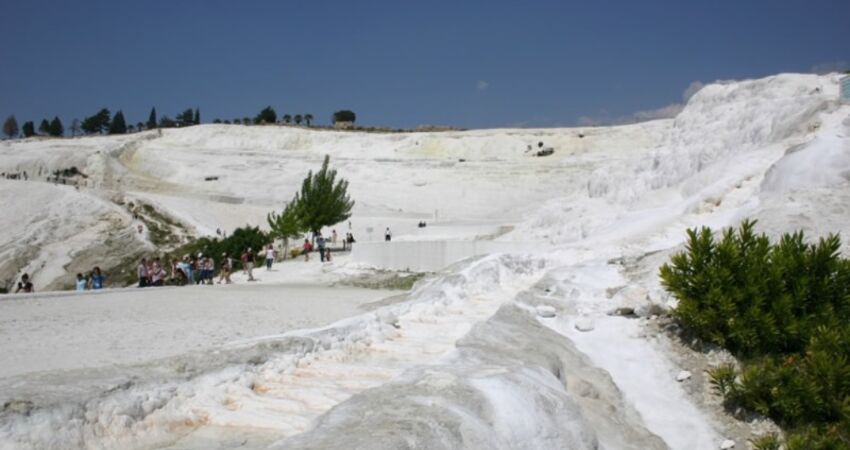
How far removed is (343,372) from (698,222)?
305 inches

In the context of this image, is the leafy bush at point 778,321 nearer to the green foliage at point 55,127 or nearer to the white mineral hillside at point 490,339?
the white mineral hillside at point 490,339

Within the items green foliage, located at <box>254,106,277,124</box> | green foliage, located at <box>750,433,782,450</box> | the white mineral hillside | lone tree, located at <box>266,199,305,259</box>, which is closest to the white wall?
the white mineral hillside

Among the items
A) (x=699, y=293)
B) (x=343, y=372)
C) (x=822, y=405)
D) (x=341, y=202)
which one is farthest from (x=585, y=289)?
(x=341, y=202)

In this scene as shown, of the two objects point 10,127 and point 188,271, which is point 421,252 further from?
point 10,127

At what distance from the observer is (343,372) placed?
18.0 ft

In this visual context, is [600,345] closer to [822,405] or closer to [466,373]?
[822,405]

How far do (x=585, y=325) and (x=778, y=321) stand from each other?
1.97m

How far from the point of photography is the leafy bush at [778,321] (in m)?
5.55

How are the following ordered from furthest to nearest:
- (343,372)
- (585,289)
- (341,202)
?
(341,202)
(585,289)
(343,372)

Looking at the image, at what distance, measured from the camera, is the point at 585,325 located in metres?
7.65

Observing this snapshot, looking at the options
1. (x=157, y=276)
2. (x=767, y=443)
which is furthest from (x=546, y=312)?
(x=157, y=276)

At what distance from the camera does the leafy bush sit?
5555 millimetres

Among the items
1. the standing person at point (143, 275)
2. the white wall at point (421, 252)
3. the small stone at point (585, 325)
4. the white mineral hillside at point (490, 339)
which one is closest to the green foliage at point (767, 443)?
the white mineral hillside at point (490, 339)

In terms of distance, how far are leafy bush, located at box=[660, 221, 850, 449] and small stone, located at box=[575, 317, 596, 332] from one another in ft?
3.17
